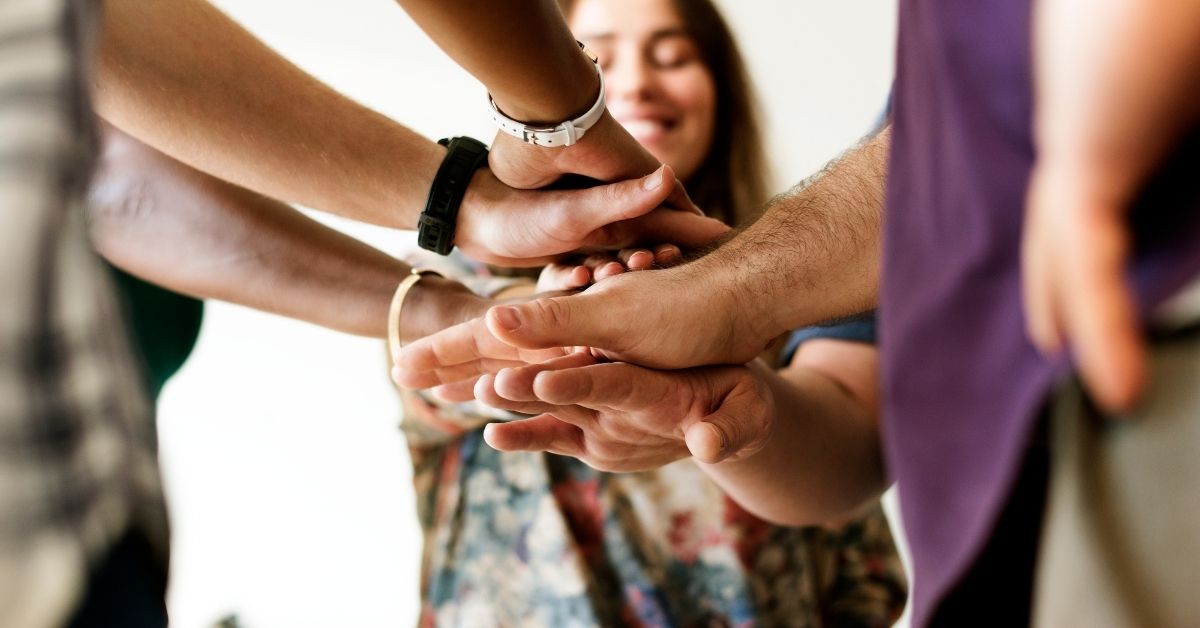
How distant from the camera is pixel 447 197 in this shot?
35.4 inches

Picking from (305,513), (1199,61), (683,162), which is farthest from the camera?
(305,513)

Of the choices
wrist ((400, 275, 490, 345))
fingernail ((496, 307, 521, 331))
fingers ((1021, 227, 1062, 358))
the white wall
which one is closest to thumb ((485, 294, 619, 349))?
fingernail ((496, 307, 521, 331))

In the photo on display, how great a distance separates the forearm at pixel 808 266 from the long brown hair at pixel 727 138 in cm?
61

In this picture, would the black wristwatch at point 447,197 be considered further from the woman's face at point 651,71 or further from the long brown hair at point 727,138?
the long brown hair at point 727,138

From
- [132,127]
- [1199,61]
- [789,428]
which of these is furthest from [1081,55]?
[132,127]

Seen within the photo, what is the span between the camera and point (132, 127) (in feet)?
2.81

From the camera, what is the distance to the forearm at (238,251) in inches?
39.0

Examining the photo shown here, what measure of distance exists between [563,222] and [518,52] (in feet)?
0.67

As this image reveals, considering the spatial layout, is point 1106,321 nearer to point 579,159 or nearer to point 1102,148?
point 1102,148

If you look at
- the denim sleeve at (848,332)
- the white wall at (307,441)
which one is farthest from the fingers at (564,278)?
the white wall at (307,441)

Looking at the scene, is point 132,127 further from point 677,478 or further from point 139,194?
point 677,478

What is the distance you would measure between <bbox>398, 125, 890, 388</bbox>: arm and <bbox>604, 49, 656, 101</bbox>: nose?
1.73ft

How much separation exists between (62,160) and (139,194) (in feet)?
2.74

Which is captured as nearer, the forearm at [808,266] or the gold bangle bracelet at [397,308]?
the forearm at [808,266]
